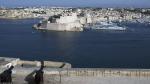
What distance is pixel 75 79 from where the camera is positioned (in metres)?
1.83

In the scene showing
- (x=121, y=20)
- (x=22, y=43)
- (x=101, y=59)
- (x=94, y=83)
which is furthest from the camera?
(x=121, y=20)

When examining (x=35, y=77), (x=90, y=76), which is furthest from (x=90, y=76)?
(x=35, y=77)

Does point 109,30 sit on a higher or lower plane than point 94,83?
lower

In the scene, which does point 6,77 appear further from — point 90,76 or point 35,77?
point 90,76

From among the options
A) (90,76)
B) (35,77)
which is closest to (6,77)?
(35,77)

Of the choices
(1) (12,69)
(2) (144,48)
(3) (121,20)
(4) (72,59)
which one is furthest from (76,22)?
(1) (12,69)

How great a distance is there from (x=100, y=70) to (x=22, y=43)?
541 inches

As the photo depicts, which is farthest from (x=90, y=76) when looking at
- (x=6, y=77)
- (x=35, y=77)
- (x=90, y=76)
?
(x=6, y=77)

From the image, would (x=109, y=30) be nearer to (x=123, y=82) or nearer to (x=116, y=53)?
(x=116, y=53)

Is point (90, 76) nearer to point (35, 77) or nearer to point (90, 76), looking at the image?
point (90, 76)

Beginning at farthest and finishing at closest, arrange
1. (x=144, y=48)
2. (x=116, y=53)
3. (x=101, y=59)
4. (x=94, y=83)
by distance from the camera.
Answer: (x=144, y=48)
(x=116, y=53)
(x=101, y=59)
(x=94, y=83)

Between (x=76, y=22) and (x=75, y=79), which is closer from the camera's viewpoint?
(x=75, y=79)

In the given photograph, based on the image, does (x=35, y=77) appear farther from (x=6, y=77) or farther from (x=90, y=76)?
(x=90, y=76)

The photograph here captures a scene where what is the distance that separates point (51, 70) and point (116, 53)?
10.6 meters
